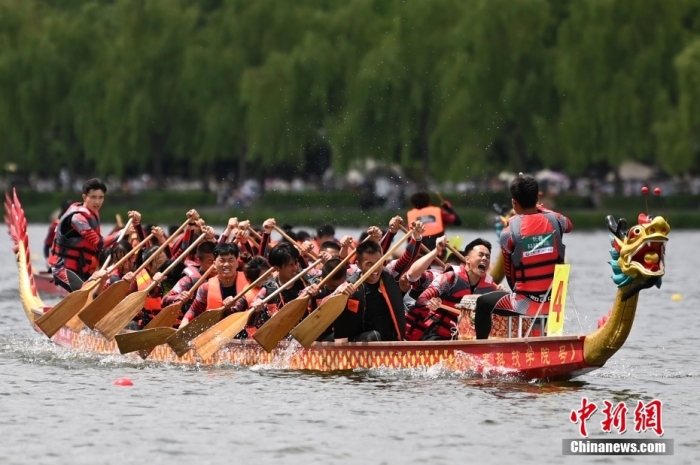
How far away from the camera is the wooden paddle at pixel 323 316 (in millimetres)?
13930

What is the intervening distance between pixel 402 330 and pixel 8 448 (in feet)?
13.6

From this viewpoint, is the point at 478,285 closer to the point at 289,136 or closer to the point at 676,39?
the point at 676,39

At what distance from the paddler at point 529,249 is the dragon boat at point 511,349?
30cm

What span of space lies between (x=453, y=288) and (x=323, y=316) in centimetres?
126

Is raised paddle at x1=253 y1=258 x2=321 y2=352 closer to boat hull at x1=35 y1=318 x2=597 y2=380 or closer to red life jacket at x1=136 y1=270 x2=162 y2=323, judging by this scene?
boat hull at x1=35 y1=318 x2=597 y2=380

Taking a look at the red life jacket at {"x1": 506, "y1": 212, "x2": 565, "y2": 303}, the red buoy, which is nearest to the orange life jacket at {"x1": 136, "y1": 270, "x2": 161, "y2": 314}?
the red buoy

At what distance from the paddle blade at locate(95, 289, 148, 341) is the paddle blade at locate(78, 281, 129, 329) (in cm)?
11

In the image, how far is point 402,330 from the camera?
561 inches

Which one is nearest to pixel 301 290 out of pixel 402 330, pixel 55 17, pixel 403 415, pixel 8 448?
pixel 402 330

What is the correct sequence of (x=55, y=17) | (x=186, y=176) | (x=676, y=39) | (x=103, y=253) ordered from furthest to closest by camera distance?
(x=186, y=176) < (x=55, y=17) < (x=676, y=39) < (x=103, y=253)

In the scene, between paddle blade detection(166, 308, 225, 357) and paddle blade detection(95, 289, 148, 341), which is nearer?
paddle blade detection(166, 308, 225, 357)

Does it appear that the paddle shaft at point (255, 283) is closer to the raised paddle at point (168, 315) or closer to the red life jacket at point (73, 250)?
the raised paddle at point (168, 315)

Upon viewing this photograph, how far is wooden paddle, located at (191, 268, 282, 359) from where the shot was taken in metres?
14.7

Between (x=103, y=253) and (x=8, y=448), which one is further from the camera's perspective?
(x=103, y=253)
